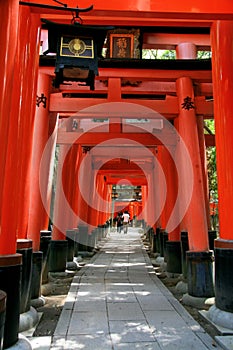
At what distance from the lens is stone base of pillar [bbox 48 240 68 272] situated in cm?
868

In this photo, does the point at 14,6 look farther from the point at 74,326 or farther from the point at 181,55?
the point at 181,55

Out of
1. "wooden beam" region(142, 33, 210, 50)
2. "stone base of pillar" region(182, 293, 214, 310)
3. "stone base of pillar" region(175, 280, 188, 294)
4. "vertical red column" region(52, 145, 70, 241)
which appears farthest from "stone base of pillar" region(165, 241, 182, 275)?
"wooden beam" region(142, 33, 210, 50)

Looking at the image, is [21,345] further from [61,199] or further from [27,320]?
[61,199]

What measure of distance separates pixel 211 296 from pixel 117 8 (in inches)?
198

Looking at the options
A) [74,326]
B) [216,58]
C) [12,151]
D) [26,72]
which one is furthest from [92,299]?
[216,58]

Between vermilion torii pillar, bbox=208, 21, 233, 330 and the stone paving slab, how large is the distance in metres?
0.50

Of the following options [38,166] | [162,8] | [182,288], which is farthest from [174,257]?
[162,8]

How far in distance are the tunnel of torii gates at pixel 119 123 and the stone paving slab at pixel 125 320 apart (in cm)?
63

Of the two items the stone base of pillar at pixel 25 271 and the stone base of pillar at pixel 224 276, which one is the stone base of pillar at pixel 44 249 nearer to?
the stone base of pillar at pixel 25 271

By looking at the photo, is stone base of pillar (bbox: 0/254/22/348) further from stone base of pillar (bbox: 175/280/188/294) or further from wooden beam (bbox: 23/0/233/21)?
stone base of pillar (bbox: 175/280/188/294)

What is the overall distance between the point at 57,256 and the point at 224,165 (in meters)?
5.87

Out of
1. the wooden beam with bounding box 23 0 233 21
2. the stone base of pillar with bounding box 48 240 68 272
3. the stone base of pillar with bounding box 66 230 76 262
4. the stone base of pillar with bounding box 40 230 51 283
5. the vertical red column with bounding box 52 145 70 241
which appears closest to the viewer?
the wooden beam with bounding box 23 0 233 21

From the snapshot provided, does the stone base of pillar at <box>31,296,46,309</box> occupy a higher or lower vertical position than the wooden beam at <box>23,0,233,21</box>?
lower

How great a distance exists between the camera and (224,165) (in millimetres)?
4609
